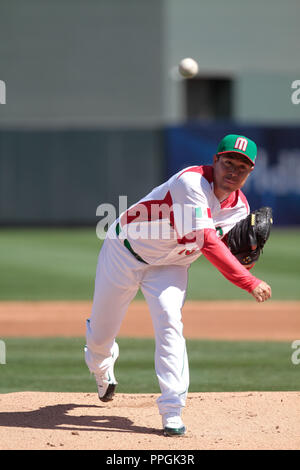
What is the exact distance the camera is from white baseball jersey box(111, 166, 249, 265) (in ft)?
15.6

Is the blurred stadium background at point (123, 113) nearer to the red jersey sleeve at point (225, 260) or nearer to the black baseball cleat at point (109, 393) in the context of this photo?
Result: the black baseball cleat at point (109, 393)

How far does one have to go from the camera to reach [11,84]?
25297mm

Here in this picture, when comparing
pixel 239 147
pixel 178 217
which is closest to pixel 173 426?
pixel 178 217

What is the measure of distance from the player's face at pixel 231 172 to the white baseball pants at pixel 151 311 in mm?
634

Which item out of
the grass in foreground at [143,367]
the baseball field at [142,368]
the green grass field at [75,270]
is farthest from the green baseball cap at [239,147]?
the green grass field at [75,270]

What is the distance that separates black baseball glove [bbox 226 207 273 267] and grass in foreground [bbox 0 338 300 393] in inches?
67.2

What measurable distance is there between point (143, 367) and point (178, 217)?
10.0 ft

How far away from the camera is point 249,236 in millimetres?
5102

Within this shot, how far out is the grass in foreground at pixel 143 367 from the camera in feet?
22.1

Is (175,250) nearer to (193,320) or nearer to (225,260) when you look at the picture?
(225,260)

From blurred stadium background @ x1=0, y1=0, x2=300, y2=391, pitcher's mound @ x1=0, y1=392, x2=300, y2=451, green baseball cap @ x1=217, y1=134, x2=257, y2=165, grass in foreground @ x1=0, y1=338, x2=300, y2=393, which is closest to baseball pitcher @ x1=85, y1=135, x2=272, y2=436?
green baseball cap @ x1=217, y1=134, x2=257, y2=165

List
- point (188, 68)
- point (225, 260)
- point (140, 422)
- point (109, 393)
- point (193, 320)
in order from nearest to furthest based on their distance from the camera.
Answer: point (225, 260), point (140, 422), point (109, 393), point (188, 68), point (193, 320)
